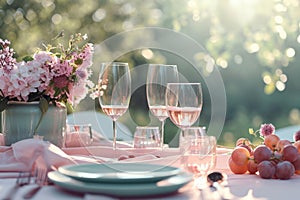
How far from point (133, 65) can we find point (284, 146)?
14.3ft

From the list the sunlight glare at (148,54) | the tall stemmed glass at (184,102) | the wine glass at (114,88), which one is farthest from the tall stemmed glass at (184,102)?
the sunlight glare at (148,54)

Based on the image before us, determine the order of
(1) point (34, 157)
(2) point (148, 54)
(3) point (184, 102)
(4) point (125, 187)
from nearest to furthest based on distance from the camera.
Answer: (4) point (125, 187) < (1) point (34, 157) < (3) point (184, 102) < (2) point (148, 54)

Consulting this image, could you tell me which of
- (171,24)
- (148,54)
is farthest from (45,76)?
(171,24)

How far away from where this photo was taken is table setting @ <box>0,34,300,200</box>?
2.91 feet

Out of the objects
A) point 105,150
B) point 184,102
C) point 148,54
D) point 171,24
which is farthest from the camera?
point 171,24

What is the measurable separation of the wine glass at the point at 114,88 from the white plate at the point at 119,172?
0.39 meters

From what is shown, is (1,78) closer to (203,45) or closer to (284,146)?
(284,146)

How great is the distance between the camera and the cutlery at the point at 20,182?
2.90ft

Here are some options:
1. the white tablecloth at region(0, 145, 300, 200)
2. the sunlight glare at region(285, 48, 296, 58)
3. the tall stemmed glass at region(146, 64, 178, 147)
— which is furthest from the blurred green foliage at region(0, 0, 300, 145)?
the white tablecloth at region(0, 145, 300, 200)

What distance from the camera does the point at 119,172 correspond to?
980mm

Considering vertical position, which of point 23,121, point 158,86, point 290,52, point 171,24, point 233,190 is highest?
point 171,24

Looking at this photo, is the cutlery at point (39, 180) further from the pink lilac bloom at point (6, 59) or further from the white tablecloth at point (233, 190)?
the pink lilac bloom at point (6, 59)

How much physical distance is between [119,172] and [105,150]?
20.4 inches

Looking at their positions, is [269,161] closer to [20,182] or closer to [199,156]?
[199,156]
